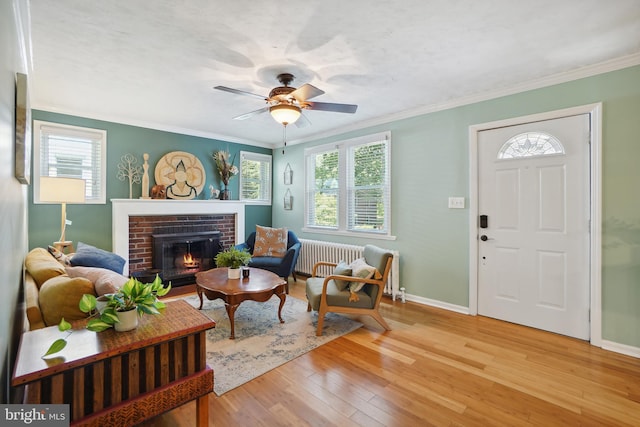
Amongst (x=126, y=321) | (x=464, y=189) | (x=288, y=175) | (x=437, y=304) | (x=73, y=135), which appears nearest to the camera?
(x=126, y=321)

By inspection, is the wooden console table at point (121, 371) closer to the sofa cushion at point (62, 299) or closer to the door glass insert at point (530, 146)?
the sofa cushion at point (62, 299)

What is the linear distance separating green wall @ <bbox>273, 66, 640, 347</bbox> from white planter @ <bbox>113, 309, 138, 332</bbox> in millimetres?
3306

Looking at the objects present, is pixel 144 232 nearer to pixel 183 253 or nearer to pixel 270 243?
pixel 183 253

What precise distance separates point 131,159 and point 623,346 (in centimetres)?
603

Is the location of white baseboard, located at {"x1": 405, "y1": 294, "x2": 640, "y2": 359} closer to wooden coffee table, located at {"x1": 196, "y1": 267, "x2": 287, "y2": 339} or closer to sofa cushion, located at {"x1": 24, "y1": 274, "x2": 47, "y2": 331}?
wooden coffee table, located at {"x1": 196, "y1": 267, "x2": 287, "y2": 339}

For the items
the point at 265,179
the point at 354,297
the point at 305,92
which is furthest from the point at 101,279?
the point at 265,179

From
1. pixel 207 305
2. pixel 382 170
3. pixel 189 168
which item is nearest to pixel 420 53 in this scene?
pixel 382 170

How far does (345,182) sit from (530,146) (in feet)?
8.11

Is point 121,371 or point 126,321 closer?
point 121,371

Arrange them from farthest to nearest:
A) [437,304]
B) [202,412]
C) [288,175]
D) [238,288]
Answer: [288,175], [437,304], [238,288], [202,412]

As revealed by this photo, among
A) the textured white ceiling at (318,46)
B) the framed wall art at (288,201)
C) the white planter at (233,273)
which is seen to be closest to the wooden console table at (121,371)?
the white planter at (233,273)

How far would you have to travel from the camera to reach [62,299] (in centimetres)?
167

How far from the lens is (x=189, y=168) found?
491 centimetres

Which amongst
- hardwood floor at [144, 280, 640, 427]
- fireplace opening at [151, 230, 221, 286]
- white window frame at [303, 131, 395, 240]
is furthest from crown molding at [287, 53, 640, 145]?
fireplace opening at [151, 230, 221, 286]
